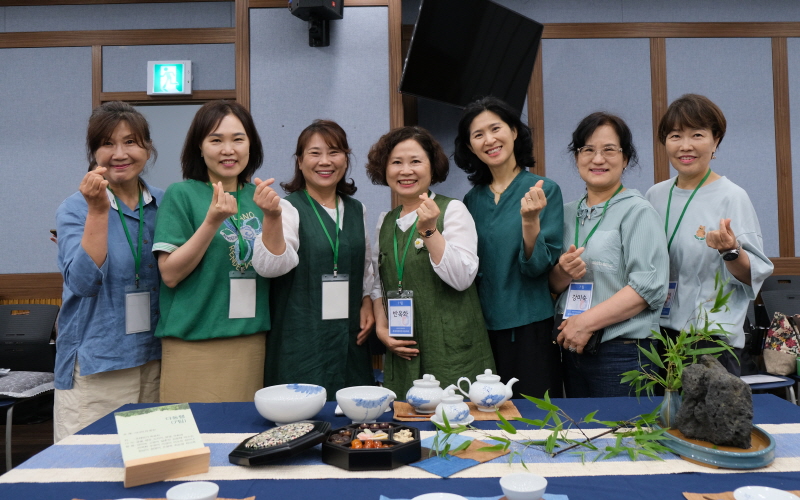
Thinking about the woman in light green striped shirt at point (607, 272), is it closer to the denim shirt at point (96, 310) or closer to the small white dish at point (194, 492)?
the small white dish at point (194, 492)

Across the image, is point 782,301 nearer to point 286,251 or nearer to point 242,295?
point 286,251

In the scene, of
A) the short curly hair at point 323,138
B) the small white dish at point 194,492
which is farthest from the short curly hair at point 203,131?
the small white dish at point 194,492

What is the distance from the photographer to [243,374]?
6.79 ft

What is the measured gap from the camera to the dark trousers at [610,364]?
77.3 inches

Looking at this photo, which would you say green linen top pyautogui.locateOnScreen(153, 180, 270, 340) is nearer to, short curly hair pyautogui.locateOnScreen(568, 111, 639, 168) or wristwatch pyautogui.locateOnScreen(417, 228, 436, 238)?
wristwatch pyautogui.locateOnScreen(417, 228, 436, 238)

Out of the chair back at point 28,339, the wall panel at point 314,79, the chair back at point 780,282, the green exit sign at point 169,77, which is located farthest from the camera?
the green exit sign at point 169,77

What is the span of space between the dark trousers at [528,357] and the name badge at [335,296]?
2.03ft

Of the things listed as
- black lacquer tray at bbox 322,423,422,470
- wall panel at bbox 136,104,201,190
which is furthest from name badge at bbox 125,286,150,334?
wall panel at bbox 136,104,201,190

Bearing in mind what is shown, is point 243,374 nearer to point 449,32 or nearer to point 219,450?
point 219,450

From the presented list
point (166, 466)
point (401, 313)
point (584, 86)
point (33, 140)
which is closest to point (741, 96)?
point (584, 86)

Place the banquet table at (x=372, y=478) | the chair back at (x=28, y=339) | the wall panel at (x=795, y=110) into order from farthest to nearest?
the wall panel at (x=795, y=110) < the chair back at (x=28, y=339) < the banquet table at (x=372, y=478)

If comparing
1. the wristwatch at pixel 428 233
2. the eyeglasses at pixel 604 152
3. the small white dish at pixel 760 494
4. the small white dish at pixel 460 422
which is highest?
the eyeglasses at pixel 604 152

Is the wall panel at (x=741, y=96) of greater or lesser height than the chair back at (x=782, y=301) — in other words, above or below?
above

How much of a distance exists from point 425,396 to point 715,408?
71 centimetres
